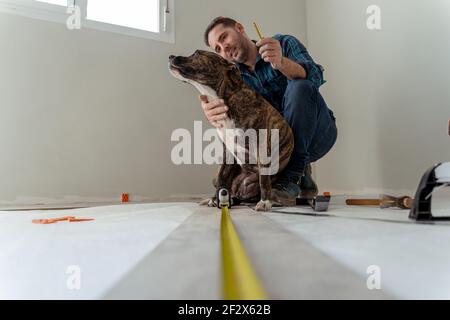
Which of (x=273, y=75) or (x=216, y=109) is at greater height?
(x=273, y=75)

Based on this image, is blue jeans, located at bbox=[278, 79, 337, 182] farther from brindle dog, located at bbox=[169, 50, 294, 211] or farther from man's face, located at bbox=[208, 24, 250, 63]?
man's face, located at bbox=[208, 24, 250, 63]

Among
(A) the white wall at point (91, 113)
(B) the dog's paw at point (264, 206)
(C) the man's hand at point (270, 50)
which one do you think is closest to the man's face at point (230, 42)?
(C) the man's hand at point (270, 50)

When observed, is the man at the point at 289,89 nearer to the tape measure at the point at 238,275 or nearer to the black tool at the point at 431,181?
the black tool at the point at 431,181

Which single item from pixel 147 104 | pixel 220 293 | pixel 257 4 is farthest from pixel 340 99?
pixel 220 293

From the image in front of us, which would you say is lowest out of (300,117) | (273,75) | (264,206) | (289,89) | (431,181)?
(264,206)

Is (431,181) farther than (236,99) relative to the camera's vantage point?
No

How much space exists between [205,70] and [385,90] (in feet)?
4.84

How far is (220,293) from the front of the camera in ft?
0.84

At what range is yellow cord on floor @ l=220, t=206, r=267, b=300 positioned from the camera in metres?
0.25

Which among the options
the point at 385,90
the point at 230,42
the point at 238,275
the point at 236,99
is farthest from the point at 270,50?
the point at 385,90

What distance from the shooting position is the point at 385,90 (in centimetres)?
204

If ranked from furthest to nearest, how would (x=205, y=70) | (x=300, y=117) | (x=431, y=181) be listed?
(x=300, y=117), (x=205, y=70), (x=431, y=181)

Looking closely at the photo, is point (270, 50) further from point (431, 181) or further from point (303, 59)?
point (431, 181)

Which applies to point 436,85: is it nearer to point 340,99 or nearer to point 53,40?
point 340,99
